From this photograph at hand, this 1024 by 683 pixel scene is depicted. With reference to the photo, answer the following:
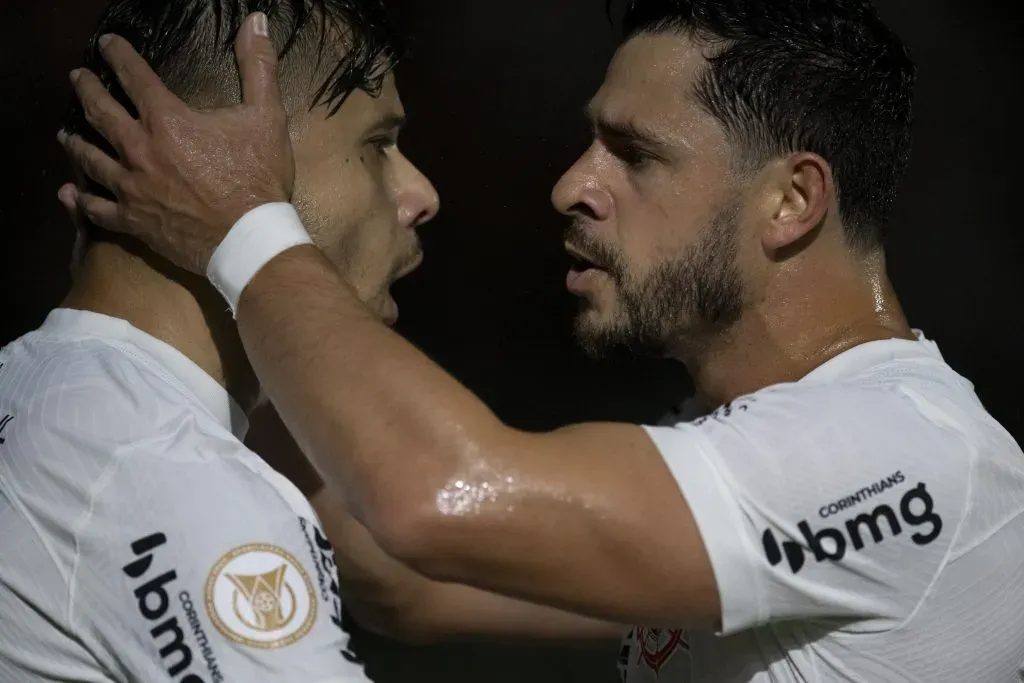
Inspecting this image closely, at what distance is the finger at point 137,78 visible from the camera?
1599mm

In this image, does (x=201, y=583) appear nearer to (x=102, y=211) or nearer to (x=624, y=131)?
(x=102, y=211)

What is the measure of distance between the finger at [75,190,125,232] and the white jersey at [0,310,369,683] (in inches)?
7.6

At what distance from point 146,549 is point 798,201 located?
44.0 inches

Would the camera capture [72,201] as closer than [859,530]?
No

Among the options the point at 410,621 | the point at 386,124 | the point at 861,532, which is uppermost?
the point at 386,124

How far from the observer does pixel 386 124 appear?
1.88 meters

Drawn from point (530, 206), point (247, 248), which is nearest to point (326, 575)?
point (247, 248)

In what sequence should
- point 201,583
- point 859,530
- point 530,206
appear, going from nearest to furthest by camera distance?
point 201,583 < point 859,530 < point 530,206

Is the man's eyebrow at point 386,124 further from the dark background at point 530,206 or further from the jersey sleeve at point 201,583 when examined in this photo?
the dark background at point 530,206

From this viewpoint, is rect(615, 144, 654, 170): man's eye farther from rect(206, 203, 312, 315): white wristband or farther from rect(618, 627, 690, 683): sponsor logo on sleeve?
rect(618, 627, 690, 683): sponsor logo on sleeve

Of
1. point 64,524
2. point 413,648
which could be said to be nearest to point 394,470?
point 64,524

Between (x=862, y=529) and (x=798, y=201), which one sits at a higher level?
(x=798, y=201)

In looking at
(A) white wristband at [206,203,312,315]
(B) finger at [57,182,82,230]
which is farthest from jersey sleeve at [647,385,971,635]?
(B) finger at [57,182,82,230]

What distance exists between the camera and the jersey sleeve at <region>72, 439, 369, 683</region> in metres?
1.34
